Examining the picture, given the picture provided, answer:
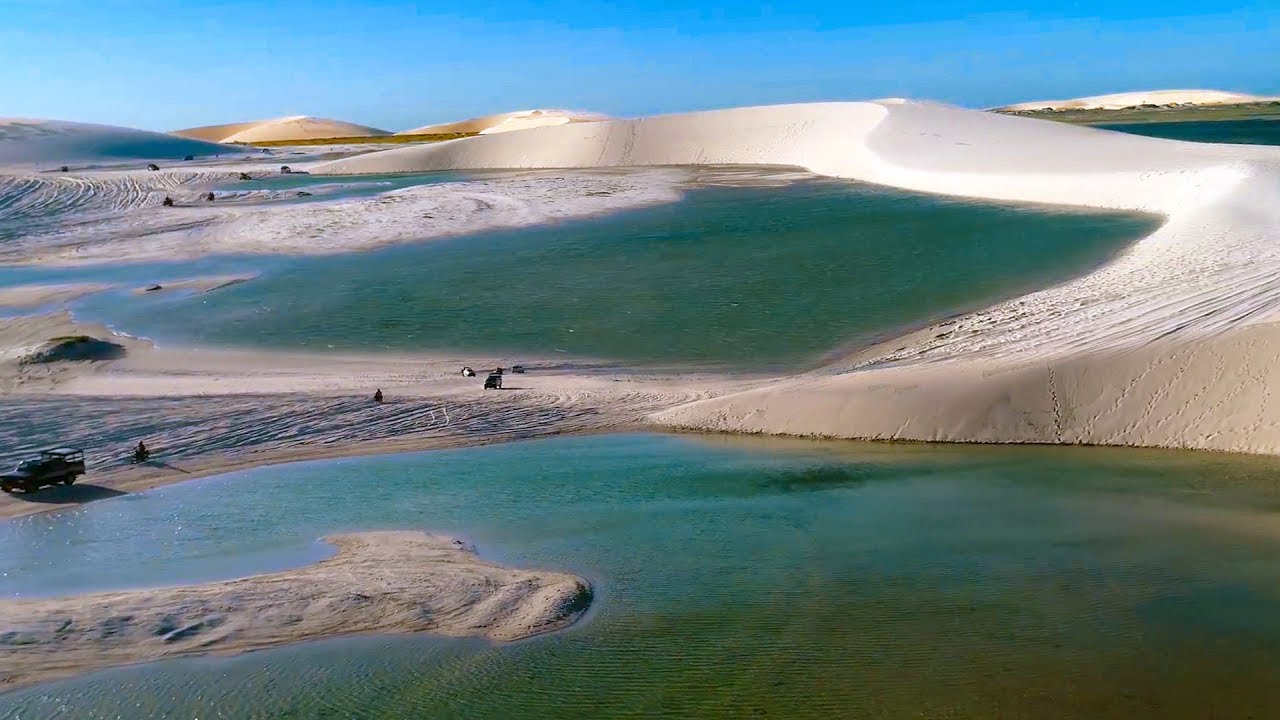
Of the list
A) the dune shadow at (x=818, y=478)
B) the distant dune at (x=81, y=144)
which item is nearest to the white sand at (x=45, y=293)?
the dune shadow at (x=818, y=478)

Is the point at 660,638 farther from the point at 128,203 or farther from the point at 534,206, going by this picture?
the point at 128,203

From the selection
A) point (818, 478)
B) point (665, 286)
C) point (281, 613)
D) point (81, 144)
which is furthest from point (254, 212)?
point (81, 144)

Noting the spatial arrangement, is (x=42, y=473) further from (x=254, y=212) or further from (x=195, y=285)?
(x=254, y=212)

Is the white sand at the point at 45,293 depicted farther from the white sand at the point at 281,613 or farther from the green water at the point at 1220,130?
the green water at the point at 1220,130

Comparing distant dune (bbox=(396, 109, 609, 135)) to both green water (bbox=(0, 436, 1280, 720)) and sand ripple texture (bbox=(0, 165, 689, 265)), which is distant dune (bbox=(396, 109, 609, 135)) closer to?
sand ripple texture (bbox=(0, 165, 689, 265))

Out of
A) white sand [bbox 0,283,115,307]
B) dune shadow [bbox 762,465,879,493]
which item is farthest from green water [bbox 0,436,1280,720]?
white sand [bbox 0,283,115,307]

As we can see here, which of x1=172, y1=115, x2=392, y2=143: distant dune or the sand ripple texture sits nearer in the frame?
the sand ripple texture
